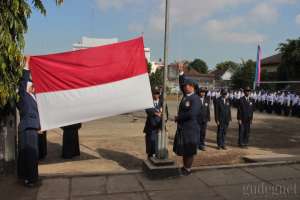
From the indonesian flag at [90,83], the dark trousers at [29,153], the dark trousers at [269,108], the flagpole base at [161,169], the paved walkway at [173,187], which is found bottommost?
the dark trousers at [269,108]

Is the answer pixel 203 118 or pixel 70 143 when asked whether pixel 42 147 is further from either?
pixel 203 118

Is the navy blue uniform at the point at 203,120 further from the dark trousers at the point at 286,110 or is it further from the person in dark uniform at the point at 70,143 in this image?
the dark trousers at the point at 286,110

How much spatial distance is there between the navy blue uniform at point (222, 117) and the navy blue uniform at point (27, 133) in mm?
6056

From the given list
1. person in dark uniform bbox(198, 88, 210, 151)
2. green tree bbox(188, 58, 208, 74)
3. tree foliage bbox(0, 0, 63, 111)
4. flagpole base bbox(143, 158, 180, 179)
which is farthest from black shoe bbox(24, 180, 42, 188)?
green tree bbox(188, 58, 208, 74)

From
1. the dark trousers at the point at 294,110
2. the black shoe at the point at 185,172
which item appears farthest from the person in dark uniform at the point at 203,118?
the dark trousers at the point at 294,110

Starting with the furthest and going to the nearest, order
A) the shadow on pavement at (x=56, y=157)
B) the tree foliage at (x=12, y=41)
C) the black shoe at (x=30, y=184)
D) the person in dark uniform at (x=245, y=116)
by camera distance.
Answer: the person in dark uniform at (x=245, y=116) → the shadow on pavement at (x=56, y=157) → the black shoe at (x=30, y=184) → the tree foliage at (x=12, y=41)

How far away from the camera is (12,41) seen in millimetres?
5918

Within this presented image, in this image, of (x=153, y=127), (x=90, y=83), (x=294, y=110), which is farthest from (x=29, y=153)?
(x=294, y=110)

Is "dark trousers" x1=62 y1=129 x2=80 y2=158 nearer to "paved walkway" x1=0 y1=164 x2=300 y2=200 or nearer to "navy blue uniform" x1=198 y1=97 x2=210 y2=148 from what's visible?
"paved walkway" x1=0 y1=164 x2=300 y2=200

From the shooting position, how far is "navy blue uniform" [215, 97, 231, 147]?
11.6 meters

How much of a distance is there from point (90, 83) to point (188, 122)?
186 centimetres

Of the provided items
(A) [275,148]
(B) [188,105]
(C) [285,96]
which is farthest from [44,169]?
(C) [285,96]

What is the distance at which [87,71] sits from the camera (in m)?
7.55

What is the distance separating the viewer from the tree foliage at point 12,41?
5.82m
